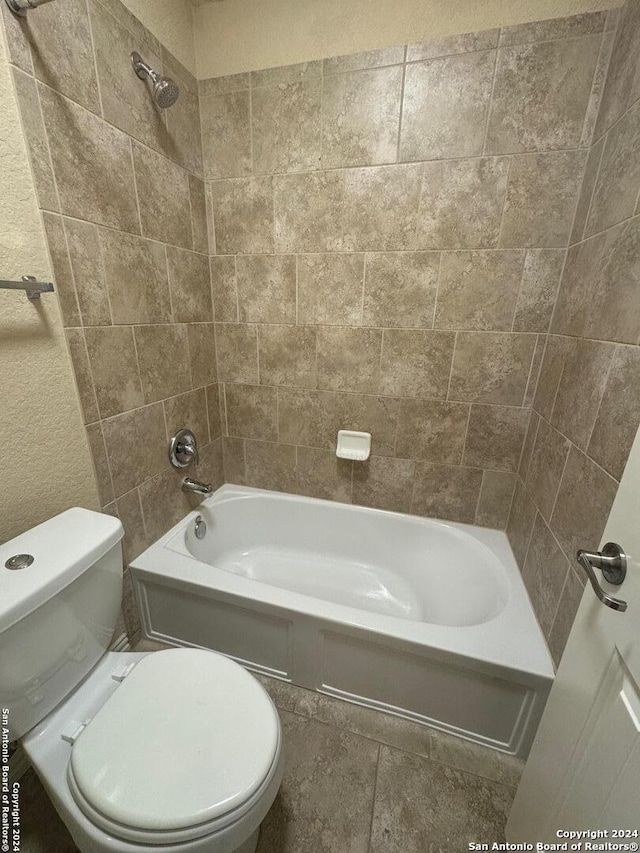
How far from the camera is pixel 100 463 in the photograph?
1146mm

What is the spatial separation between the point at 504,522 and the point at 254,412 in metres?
1.36

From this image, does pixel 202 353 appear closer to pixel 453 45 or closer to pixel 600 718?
pixel 453 45

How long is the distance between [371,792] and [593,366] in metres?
1.44

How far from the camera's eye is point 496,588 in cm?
130

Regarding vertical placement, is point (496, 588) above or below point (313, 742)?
above

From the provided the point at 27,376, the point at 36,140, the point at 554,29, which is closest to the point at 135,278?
the point at 36,140

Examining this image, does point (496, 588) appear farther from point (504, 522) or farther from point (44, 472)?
point (44, 472)

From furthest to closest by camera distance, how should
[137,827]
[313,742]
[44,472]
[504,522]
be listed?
[504,522], [313,742], [44,472], [137,827]

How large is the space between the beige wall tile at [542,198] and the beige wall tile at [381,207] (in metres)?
0.34

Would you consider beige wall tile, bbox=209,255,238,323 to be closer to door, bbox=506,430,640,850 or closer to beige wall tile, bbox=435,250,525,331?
beige wall tile, bbox=435,250,525,331

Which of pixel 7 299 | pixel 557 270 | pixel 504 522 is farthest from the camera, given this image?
pixel 504 522

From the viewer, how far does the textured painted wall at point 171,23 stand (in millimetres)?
1133

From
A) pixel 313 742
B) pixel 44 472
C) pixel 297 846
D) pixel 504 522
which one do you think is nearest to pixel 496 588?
pixel 504 522

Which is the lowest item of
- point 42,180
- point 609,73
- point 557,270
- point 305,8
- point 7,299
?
point 7,299
